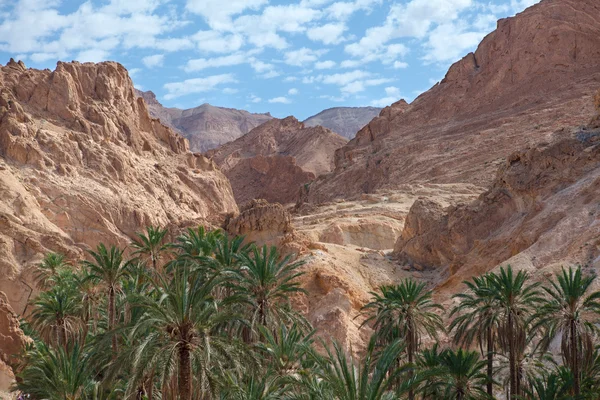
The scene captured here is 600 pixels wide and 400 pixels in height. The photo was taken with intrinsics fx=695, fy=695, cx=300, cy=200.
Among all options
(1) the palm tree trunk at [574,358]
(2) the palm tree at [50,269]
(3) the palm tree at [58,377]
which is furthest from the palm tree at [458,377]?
(2) the palm tree at [50,269]

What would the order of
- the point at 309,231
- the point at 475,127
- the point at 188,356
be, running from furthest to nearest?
the point at 475,127, the point at 309,231, the point at 188,356

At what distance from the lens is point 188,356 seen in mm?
16766

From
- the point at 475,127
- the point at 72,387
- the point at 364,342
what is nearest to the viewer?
the point at 72,387

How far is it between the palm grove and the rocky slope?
51892 millimetres

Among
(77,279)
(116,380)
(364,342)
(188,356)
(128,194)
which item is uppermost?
(128,194)

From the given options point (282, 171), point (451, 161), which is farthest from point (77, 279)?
point (282, 171)

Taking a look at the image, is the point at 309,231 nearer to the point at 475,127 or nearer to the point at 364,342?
the point at 364,342

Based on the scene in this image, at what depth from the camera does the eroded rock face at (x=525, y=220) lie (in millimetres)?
36144

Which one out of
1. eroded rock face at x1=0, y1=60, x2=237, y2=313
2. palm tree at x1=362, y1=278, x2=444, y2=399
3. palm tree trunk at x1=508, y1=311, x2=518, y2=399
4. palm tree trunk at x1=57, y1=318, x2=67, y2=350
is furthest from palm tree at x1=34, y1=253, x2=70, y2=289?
palm tree trunk at x1=508, y1=311, x2=518, y2=399

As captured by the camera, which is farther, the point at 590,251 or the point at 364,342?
the point at 364,342

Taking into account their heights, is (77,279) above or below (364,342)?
above

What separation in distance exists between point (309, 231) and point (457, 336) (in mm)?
31099

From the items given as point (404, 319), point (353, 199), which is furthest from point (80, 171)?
point (404, 319)

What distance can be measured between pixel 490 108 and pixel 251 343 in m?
76.7
